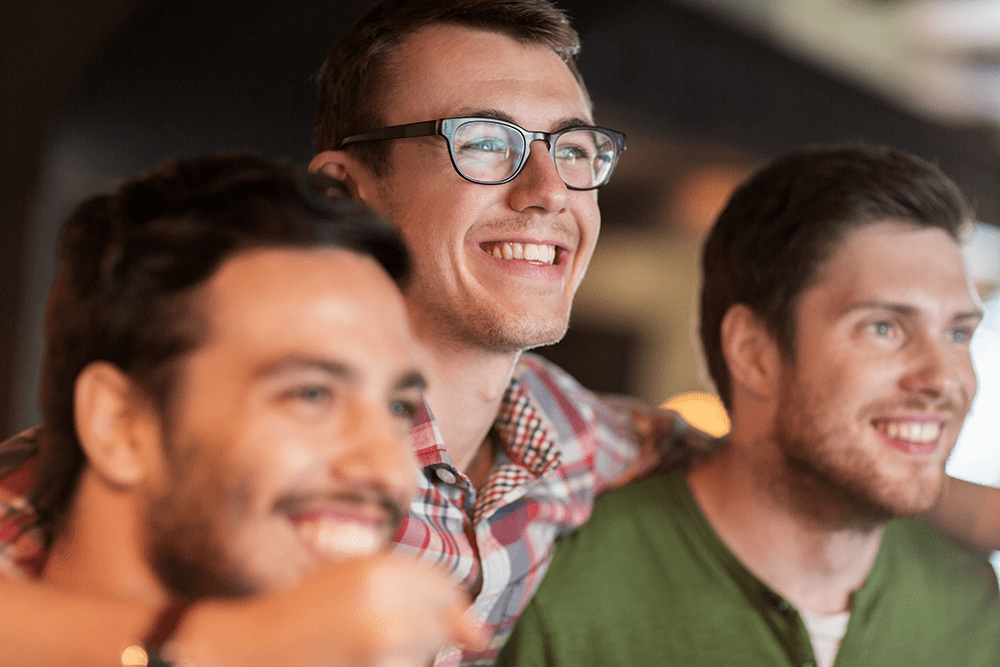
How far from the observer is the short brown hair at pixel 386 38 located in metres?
1.20

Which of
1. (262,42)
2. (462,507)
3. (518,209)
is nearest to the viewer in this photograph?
(518,209)

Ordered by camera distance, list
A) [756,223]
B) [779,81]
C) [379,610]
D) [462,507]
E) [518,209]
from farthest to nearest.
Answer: [779,81] → [756,223] → [462,507] → [518,209] → [379,610]

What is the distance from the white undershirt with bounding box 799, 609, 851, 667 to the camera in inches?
52.0

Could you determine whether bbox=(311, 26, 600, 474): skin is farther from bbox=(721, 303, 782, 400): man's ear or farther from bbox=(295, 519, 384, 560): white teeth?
bbox=(295, 519, 384, 560): white teeth

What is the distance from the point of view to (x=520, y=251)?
1.17 m

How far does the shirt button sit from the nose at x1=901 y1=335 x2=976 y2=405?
27.0 inches

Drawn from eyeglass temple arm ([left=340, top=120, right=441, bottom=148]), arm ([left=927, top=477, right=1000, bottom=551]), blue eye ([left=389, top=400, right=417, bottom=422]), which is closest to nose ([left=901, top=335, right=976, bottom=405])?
arm ([left=927, top=477, right=1000, bottom=551])

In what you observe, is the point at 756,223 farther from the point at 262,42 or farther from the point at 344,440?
the point at 262,42

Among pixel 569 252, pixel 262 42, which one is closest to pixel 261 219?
pixel 569 252

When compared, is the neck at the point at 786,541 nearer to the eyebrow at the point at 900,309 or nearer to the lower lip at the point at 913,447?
the lower lip at the point at 913,447

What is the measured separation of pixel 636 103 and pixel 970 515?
8.34ft

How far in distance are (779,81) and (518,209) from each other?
3527 millimetres

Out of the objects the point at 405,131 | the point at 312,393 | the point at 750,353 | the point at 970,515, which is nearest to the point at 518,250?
the point at 405,131

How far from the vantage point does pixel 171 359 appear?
0.57m
